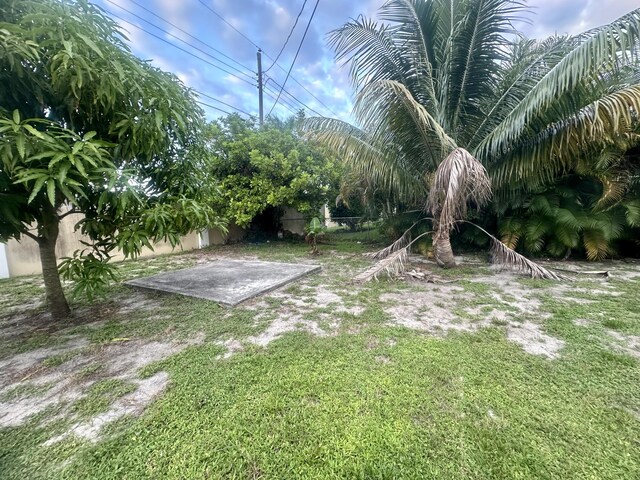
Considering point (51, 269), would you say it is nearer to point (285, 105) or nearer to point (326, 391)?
point (326, 391)

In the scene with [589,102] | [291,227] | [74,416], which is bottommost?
[74,416]

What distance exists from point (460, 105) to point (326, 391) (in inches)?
252

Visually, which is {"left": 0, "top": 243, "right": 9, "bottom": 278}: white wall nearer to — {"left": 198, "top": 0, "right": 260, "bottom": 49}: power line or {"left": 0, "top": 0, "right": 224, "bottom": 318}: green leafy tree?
{"left": 0, "top": 0, "right": 224, "bottom": 318}: green leafy tree

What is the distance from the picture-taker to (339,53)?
5781 millimetres

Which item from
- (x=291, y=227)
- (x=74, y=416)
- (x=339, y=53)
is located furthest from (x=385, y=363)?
(x=291, y=227)

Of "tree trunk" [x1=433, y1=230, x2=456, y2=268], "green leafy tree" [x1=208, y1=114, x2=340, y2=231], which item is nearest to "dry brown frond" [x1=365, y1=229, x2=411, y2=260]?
"tree trunk" [x1=433, y1=230, x2=456, y2=268]

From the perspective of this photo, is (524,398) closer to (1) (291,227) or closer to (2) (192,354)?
(2) (192,354)

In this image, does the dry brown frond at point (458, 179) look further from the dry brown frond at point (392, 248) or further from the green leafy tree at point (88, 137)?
the green leafy tree at point (88, 137)

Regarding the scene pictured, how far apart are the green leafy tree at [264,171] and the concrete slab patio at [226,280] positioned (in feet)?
9.34

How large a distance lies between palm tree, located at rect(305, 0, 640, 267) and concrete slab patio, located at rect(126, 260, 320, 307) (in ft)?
10.3

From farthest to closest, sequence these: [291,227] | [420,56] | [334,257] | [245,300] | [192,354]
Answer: [291,227]
[334,257]
[420,56]
[245,300]
[192,354]

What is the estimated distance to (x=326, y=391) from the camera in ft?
6.83

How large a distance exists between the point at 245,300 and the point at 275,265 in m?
2.64

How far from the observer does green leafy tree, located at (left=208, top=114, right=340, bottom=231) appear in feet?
29.3
